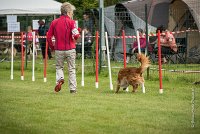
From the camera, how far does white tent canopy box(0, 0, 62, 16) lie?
30.2m

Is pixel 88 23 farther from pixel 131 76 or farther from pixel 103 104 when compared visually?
pixel 103 104

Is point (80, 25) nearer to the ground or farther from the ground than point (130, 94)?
farther from the ground

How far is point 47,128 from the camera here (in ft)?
29.6

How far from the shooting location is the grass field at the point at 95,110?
9.04 meters

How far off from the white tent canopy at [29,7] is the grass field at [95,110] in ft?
46.9

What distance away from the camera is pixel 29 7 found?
101ft

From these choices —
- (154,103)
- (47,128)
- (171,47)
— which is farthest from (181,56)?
(47,128)

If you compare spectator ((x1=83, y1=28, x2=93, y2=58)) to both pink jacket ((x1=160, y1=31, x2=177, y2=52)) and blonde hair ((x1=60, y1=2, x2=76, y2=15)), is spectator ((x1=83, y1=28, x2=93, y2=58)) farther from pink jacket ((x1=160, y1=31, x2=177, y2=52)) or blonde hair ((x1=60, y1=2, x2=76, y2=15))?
blonde hair ((x1=60, y1=2, x2=76, y2=15))

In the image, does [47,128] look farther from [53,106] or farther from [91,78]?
[91,78]

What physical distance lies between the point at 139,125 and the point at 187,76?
874 centimetres

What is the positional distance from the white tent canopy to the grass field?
1430cm

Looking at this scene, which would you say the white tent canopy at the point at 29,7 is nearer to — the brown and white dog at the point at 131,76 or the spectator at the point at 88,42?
the spectator at the point at 88,42

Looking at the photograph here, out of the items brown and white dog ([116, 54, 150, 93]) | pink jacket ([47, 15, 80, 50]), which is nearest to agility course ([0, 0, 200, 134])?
brown and white dog ([116, 54, 150, 93])

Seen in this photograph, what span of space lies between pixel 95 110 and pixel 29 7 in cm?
2039
